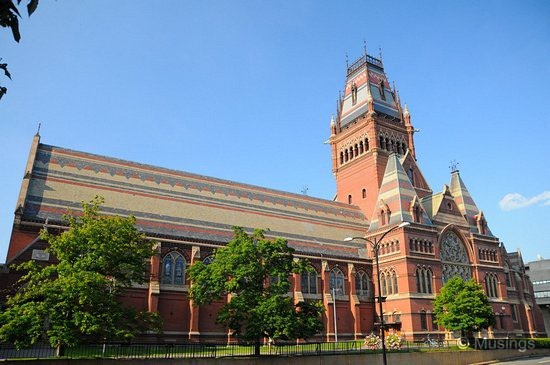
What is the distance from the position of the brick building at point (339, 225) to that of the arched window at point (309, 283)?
0.16 m

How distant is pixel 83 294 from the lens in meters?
23.4

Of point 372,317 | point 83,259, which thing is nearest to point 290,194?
point 372,317

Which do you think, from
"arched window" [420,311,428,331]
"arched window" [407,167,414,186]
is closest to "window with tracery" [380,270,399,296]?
"arched window" [420,311,428,331]

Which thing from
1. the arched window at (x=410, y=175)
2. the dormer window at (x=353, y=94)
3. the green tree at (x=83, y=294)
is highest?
the dormer window at (x=353, y=94)

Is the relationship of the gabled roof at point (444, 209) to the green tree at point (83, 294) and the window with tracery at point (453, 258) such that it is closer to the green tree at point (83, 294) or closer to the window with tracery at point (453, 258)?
the window with tracery at point (453, 258)

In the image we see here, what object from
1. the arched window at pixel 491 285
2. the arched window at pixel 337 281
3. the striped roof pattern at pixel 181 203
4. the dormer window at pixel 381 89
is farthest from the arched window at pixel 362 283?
the dormer window at pixel 381 89

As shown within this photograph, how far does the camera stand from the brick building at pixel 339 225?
42.8 metres

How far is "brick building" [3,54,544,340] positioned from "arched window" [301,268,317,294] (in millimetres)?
163

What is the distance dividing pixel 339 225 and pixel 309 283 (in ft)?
43.6

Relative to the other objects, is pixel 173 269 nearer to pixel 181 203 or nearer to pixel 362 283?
pixel 181 203

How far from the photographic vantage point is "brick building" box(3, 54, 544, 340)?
42.8 meters

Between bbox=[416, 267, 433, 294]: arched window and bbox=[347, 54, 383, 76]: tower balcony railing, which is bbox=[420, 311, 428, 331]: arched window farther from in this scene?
bbox=[347, 54, 383, 76]: tower balcony railing

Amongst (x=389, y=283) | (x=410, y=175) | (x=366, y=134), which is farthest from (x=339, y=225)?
(x=366, y=134)

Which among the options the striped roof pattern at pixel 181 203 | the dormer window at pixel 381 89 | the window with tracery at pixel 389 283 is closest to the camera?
the striped roof pattern at pixel 181 203
